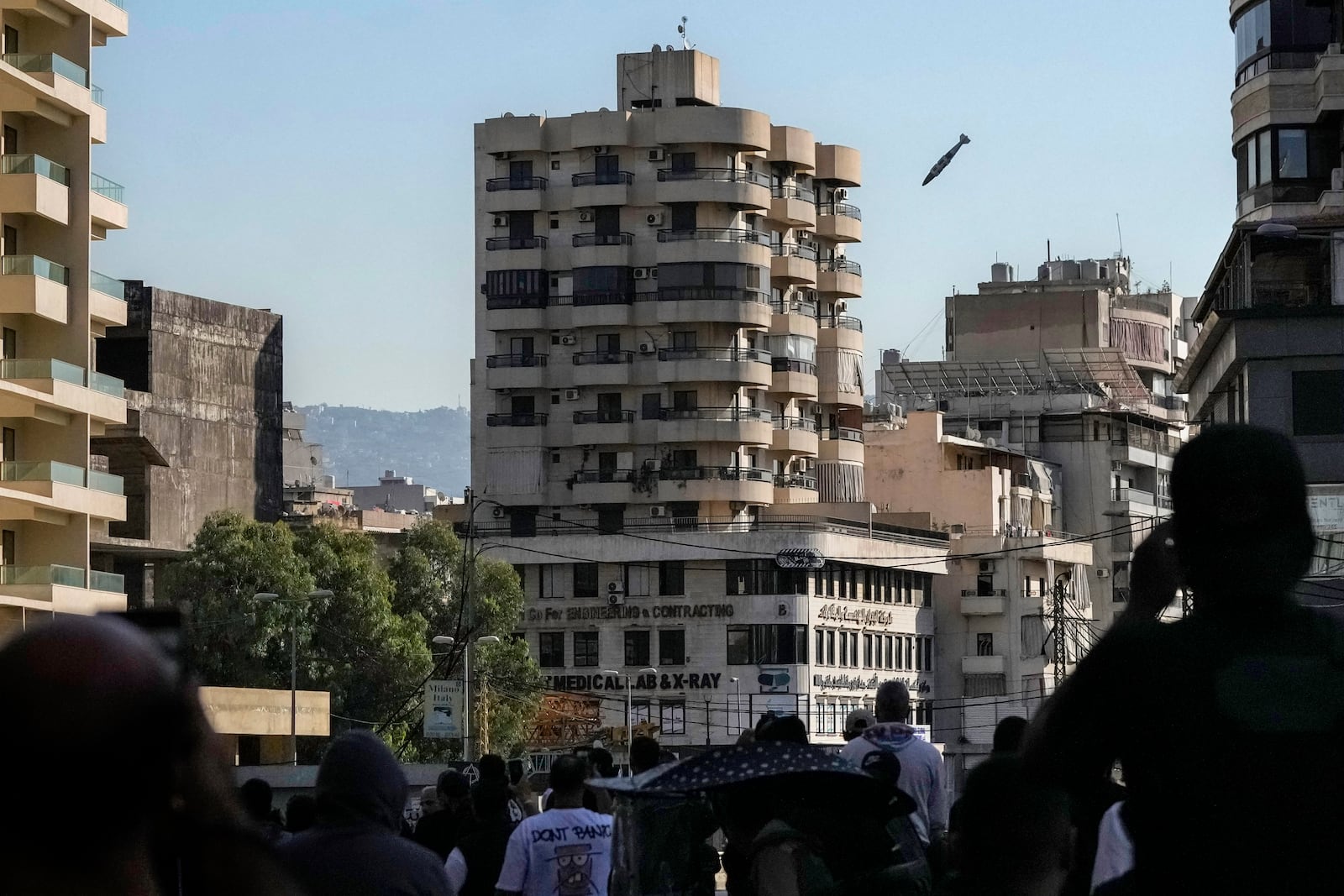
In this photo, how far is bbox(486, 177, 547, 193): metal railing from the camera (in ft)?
308

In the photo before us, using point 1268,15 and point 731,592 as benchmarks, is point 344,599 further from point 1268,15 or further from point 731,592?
point 1268,15

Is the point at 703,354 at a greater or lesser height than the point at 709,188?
lesser

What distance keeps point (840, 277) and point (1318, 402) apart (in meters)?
57.6

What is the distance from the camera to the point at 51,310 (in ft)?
153

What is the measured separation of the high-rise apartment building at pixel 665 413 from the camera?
290ft

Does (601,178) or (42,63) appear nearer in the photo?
(42,63)

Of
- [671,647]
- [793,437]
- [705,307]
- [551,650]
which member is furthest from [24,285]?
[793,437]

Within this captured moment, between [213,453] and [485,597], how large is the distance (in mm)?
11932

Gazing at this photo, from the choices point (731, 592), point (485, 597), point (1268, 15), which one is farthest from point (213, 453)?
point (1268, 15)

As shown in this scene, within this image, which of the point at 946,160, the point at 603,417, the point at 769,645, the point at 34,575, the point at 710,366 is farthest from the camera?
the point at 946,160

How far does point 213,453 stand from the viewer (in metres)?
83.8

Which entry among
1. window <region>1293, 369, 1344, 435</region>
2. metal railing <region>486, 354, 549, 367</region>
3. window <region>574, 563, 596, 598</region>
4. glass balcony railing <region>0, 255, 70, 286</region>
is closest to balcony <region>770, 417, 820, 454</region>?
window <region>574, 563, 596, 598</region>

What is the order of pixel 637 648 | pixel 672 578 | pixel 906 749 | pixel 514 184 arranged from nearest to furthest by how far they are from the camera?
pixel 906 749, pixel 637 648, pixel 672 578, pixel 514 184

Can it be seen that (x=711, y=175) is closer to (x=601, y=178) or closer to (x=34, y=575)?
(x=601, y=178)
